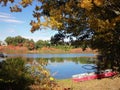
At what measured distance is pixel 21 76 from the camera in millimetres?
14180

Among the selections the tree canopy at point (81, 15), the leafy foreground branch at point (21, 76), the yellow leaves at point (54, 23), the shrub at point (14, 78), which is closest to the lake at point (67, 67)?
the leafy foreground branch at point (21, 76)

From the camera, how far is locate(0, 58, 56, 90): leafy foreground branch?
1367 centimetres

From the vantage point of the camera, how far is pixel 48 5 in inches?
467

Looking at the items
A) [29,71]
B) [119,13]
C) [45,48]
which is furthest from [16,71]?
[45,48]

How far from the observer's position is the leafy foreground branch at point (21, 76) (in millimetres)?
13672

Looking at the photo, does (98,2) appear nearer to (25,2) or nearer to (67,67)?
(25,2)

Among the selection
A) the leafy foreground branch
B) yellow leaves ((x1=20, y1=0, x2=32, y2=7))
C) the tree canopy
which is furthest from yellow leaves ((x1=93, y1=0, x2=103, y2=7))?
the leafy foreground branch

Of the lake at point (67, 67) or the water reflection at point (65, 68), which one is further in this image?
the lake at point (67, 67)

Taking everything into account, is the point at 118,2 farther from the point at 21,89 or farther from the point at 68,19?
the point at 21,89

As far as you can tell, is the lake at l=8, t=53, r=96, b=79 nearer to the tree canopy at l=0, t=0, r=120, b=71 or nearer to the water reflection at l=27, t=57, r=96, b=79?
the water reflection at l=27, t=57, r=96, b=79

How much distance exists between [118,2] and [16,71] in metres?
6.28

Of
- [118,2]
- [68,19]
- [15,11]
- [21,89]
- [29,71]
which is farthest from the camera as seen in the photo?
[29,71]

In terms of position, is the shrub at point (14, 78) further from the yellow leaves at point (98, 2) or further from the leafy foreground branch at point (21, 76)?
the yellow leaves at point (98, 2)

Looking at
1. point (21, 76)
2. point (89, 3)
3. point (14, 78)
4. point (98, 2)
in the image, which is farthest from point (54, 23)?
point (21, 76)
